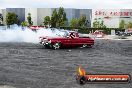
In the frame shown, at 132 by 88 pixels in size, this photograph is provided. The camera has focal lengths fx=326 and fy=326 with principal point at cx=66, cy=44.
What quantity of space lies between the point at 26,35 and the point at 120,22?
82015mm

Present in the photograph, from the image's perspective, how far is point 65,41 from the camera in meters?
27.3

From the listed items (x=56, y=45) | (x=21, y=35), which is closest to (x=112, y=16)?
(x=21, y=35)

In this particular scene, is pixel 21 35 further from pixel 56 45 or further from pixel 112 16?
pixel 112 16

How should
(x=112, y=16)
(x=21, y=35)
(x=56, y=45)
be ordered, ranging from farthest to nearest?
(x=112, y=16) < (x=21, y=35) < (x=56, y=45)

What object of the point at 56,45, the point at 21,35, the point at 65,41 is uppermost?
the point at 21,35

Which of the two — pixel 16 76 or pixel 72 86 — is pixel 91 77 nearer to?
pixel 72 86

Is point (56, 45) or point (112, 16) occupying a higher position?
point (112, 16)

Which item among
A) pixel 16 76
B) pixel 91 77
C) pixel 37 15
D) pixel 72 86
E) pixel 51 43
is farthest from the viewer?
pixel 37 15

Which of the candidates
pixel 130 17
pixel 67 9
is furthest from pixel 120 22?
pixel 67 9

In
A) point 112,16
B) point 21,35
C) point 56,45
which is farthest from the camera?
point 112,16

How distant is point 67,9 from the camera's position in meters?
174

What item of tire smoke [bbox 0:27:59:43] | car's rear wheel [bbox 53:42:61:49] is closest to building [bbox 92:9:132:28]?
tire smoke [bbox 0:27:59:43]

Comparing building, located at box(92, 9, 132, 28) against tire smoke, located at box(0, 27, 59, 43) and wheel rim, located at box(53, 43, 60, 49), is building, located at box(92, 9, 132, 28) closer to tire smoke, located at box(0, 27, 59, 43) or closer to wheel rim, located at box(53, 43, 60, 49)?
tire smoke, located at box(0, 27, 59, 43)

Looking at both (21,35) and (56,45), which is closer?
(56,45)
